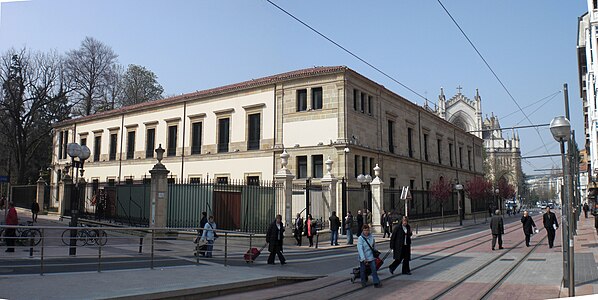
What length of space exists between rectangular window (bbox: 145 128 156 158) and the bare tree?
957 cm

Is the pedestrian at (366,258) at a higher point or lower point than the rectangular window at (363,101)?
lower

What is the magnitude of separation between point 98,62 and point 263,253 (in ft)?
123

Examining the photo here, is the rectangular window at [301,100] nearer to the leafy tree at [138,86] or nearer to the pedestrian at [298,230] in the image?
the pedestrian at [298,230]

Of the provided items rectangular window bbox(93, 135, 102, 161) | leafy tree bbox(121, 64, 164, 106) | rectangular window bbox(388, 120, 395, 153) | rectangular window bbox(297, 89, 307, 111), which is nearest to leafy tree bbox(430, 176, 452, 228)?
rectangular window bbox(388, 120, 395, 153)

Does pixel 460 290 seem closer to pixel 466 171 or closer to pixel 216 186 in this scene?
pixel 216 186

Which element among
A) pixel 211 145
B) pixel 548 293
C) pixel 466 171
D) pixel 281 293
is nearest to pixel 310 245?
pixel 281 293

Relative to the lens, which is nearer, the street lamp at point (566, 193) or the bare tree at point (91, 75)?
the street lamp at point (566, 193)

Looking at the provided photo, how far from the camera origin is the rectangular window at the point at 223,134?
3656 centimetres

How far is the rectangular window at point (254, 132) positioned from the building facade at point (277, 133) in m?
0.08

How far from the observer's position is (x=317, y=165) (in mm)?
31641

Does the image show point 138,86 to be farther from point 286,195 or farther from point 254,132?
point 286,195

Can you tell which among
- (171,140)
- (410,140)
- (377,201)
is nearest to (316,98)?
(377,201)

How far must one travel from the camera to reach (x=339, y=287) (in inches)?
418

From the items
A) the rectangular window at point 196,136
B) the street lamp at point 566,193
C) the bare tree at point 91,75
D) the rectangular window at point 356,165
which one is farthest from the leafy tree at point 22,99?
the street lamp at point 566,193
